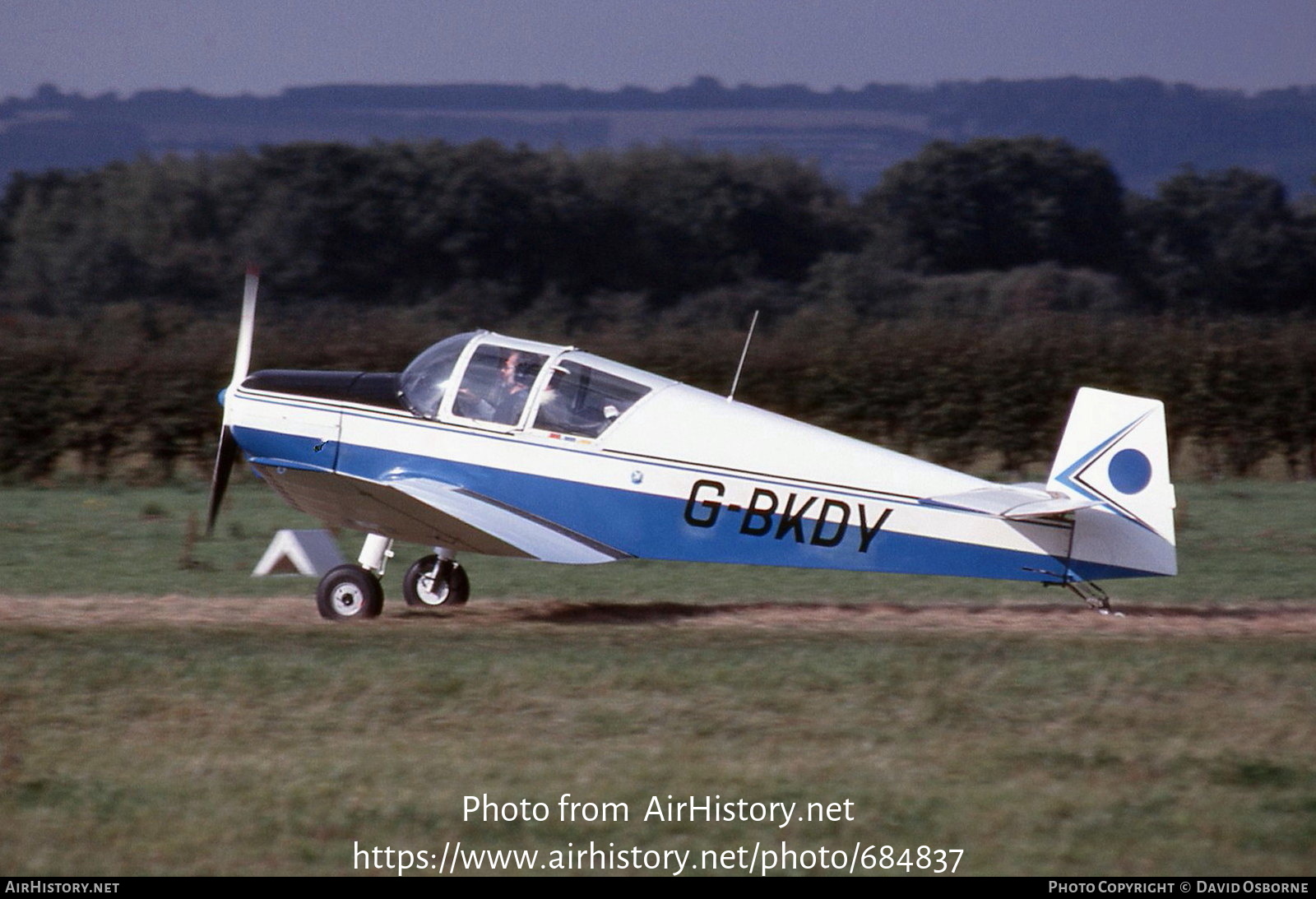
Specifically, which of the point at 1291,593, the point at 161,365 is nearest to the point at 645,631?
the point at 1291,593

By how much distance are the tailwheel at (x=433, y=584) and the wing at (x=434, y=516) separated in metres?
0.71

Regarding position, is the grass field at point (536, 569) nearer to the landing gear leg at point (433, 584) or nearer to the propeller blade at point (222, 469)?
the landing gear leg at point (433, 584)

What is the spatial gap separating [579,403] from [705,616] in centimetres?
185

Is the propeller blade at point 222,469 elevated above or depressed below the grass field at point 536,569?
above

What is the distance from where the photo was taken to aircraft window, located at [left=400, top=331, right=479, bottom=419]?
31.4 ft

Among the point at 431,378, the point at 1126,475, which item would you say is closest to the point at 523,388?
the point at 431,378

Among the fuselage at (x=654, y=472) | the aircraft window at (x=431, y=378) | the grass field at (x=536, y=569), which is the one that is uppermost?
the aircraft window at (x=431, y=378)

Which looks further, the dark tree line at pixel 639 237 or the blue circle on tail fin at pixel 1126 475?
the dark tree line at pixel 639 237

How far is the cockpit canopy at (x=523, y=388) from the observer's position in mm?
9406

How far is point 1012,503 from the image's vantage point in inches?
348

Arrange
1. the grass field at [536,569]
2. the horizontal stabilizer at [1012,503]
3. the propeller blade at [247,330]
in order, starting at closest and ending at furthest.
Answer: the horizontal stabilizer at [1012,503] → the propeller blade at [247,330] → the grass field at [536,569]

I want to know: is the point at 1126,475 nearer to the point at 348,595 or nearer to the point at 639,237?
the point at 348,595

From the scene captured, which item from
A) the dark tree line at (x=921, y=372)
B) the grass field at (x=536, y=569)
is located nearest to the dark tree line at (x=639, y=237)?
the dark tree line at (x=921, y=372)
